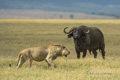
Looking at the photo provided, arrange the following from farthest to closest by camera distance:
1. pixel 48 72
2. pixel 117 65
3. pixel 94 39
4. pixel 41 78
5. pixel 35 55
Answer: pixel 94 39
pixel 117 65
pixel 35 55
pixel 48 72
pixel 41 78

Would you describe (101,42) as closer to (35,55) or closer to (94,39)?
(94,39)

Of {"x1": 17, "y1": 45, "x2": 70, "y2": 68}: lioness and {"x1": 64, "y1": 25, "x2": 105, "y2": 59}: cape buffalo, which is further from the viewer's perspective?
{"x1": 64, "y1": 25, "x2": 105, "y2": 59}: cape buffalo

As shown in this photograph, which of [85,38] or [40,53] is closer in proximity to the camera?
[40,53]

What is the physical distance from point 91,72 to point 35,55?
1.90 m

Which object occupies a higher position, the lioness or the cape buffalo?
the lioness

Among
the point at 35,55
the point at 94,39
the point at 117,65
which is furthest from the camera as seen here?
the point at 94,39

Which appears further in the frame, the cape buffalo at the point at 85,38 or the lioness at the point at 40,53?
the cape buffalo at the point at 85,38

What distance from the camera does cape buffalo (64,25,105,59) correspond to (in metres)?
14.2

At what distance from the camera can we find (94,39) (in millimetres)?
15461

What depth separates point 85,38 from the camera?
1458 cm

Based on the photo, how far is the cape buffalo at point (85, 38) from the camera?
14.2 meters

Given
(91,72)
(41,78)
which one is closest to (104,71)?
(91,72)

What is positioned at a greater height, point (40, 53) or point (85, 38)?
point (40, 53)

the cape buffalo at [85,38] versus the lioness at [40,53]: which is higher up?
the lioness at [40,53]
